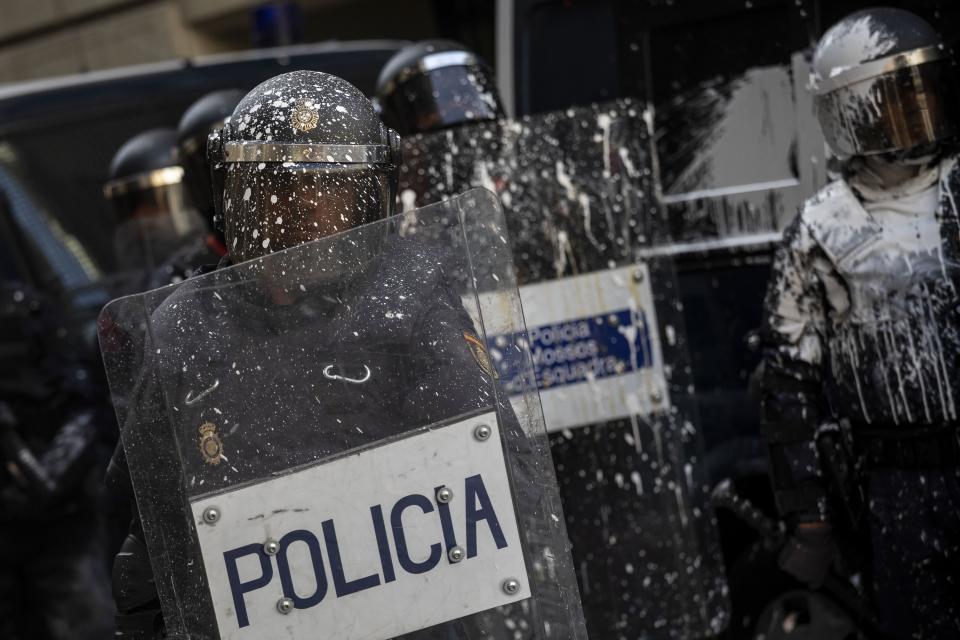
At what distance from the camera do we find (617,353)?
3.30 m

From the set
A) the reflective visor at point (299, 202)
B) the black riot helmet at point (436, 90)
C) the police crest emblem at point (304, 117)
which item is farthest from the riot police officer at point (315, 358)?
the black riot helmet at point (436, 90)

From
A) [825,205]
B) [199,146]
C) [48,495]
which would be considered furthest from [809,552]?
[48,495]

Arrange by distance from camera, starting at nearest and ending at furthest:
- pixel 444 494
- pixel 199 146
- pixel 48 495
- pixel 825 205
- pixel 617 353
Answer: pixel 444 494
pixel 825 205
pixel 617 353
pixel 199 146
pixel 48 495

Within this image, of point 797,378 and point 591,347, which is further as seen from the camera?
point 591,347

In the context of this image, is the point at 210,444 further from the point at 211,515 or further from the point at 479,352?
the point at 479,352

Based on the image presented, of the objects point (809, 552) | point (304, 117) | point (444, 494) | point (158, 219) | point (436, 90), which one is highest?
point (436, 90)

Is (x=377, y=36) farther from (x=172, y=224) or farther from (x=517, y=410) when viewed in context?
(x=517, y=410)

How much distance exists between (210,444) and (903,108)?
1.78 meters

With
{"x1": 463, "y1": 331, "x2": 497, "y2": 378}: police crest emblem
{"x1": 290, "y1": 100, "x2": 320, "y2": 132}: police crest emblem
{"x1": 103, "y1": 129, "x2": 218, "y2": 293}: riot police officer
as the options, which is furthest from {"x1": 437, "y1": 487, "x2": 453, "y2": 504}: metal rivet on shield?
{"x1": 103, "y1": 129, "x2": 218, "y2": 293}: riot police officer

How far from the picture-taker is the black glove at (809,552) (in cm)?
311

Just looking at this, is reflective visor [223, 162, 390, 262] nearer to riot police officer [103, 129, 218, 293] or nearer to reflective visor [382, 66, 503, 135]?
reflective visor [382, 66, 503, 135]

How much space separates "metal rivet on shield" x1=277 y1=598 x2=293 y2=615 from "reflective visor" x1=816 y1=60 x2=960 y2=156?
1.74 m

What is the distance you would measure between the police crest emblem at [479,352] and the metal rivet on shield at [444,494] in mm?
170

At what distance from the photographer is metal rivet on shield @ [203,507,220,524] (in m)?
1.93
